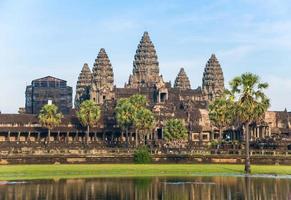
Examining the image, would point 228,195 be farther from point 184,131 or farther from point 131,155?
point 184,131

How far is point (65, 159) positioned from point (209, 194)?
49.9 meters

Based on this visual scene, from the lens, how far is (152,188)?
59562mm

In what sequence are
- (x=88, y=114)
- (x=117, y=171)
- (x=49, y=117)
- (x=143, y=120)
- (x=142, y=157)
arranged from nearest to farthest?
(x=117, y=171) < (x=142, y=157) < (x=143, y=120) < (x=49, y=117) < (x=88, y=114)

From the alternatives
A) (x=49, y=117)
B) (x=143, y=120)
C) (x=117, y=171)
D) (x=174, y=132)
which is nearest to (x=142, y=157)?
(x=117, y=171)

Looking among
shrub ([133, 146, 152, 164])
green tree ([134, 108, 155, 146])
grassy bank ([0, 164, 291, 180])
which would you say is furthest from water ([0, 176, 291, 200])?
green tree ([134, 108, 155, 146])

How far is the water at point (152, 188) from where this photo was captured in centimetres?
5225

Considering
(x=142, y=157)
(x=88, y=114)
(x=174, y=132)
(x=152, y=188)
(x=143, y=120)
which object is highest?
(x=88, y=114)

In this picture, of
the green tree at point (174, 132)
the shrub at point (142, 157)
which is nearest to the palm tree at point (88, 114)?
the green tree at point (174, 132)

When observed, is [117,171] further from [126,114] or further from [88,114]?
[88,114]

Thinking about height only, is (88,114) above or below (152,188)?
above

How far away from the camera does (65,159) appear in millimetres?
100312

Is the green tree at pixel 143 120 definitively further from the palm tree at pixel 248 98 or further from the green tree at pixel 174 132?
the palm tree at pixel 248 98

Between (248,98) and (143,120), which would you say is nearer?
(248,98)

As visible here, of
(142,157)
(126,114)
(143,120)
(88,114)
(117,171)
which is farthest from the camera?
(88,114)
